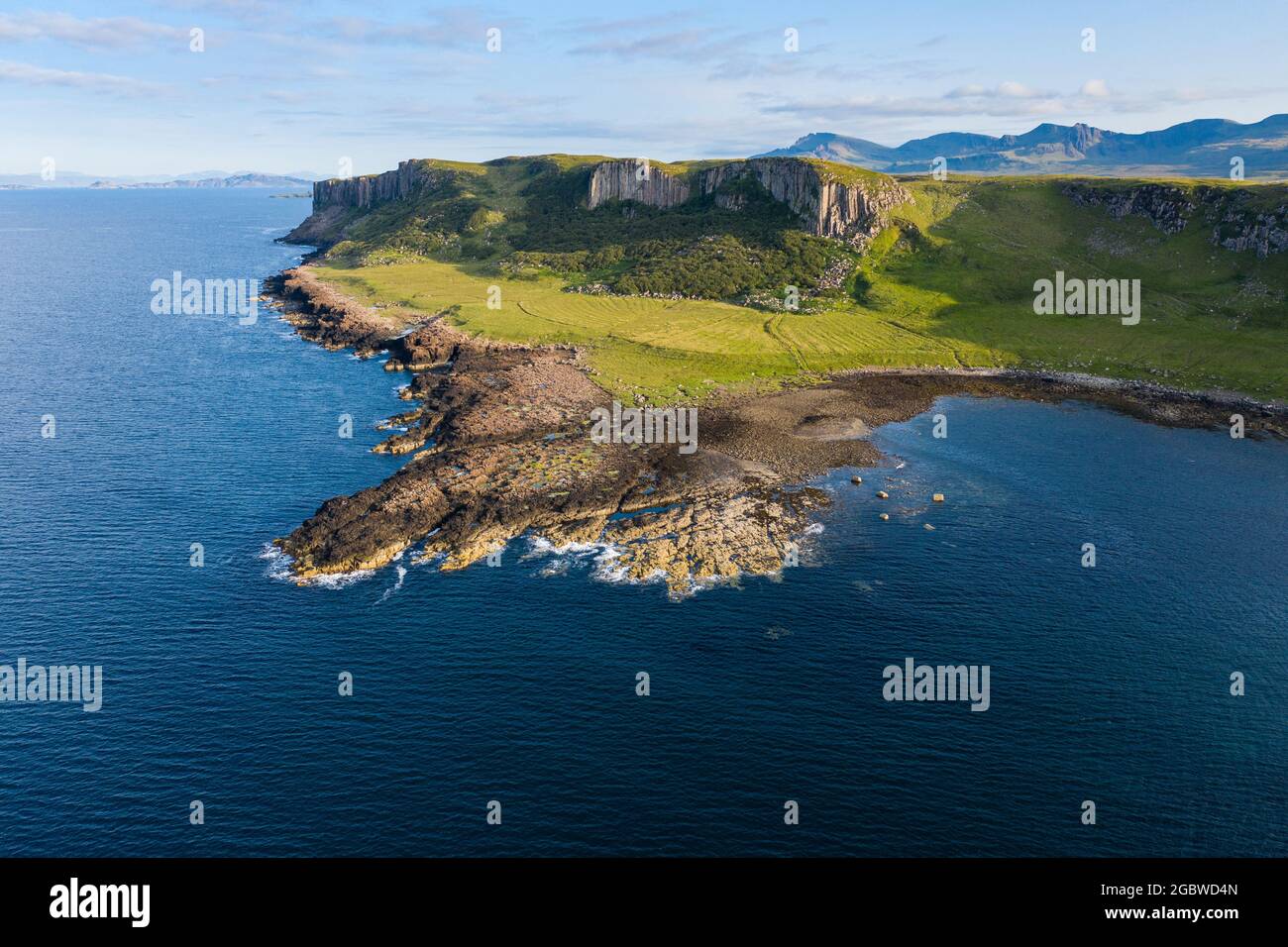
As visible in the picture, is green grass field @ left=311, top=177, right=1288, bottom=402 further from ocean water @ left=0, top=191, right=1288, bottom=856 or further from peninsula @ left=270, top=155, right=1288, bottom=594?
ocean water @ left=0, top=191, right=1288, bottom=856

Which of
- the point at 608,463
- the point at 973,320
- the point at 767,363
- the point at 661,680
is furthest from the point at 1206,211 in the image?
the point at 661,680

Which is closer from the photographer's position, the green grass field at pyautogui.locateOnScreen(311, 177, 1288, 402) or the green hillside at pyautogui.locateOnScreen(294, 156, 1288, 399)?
the green grass field at pyautogui.locateOnScreen(311, 177, 1288, 402)

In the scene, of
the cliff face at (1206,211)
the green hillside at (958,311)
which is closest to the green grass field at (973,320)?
the green hillside at (958,311)

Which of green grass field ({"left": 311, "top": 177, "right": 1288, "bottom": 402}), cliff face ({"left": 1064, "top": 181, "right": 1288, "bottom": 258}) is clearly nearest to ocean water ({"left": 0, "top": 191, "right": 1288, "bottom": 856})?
green grass field ({"left": 311, "top": 177, "right": 1288, "bottom": 402})

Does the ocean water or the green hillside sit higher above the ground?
the green hillside
